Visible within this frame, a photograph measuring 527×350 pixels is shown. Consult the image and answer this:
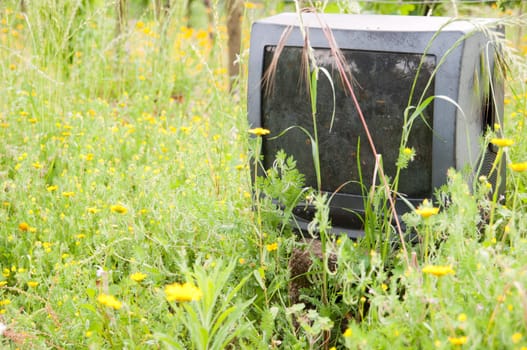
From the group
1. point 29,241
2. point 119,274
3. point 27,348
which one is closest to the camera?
point 27,348

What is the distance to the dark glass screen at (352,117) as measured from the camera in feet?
6.91

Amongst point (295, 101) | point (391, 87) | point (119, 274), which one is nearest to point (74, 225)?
point (119, 274)

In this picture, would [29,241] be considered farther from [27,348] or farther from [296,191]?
[296,191]

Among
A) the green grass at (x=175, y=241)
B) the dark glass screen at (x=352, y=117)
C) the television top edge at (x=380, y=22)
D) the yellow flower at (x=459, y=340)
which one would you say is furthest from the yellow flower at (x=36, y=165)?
the yellow flower at (x=459, y=340)

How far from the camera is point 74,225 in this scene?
2.80m

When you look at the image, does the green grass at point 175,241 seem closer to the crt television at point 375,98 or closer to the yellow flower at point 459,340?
the yellow flower at point 459,340

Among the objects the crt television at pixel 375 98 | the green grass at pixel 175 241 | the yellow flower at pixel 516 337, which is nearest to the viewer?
the yellow flower at pixel 516 337

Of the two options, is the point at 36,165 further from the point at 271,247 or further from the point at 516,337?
the point at 516,337

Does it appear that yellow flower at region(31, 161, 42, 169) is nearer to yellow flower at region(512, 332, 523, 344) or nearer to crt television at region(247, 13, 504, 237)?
crt television at region(247, 13, 504, 237)

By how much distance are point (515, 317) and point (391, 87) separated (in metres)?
0.86

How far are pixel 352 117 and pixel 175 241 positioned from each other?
70cm

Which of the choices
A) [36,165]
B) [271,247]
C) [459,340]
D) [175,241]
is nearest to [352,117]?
[271,247]

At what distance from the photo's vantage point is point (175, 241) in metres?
2.34

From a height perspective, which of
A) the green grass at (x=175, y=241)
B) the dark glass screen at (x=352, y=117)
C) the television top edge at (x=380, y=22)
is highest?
the television top edge at (x=380, y=22)
